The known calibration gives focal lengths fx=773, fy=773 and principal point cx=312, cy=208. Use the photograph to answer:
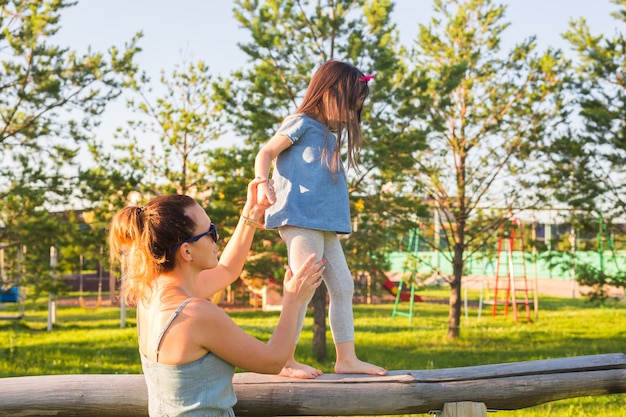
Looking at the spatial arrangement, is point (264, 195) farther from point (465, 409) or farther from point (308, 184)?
point (465, 409)

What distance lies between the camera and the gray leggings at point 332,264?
147 inches

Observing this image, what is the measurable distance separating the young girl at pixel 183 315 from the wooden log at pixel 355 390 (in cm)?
40

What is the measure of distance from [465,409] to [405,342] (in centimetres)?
955

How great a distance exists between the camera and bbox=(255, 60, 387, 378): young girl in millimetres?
3746

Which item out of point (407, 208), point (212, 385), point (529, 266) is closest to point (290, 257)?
point (212, 385)

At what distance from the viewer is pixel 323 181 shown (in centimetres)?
381

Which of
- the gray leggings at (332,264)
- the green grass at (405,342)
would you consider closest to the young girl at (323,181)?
the gray leggings at (332,264)

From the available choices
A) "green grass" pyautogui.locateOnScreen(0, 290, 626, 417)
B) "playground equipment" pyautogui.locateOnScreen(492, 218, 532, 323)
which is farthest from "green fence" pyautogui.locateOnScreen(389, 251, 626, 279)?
"green grass" pyautogui.locateOnScreen(0, 290, 626, 417)

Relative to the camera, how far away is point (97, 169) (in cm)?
1116

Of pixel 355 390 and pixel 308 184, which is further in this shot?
pixel 308 184

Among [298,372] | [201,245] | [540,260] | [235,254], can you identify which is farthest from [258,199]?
[540,260]

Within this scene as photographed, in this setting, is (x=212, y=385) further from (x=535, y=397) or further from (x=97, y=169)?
(x=97, y=169)

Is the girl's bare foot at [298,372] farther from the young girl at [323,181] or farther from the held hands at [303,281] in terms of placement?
the held hands at [303,281]

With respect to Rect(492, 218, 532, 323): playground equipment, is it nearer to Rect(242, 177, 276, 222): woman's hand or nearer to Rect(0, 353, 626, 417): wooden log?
Rect(0, 353, 626, 417): wooden log
